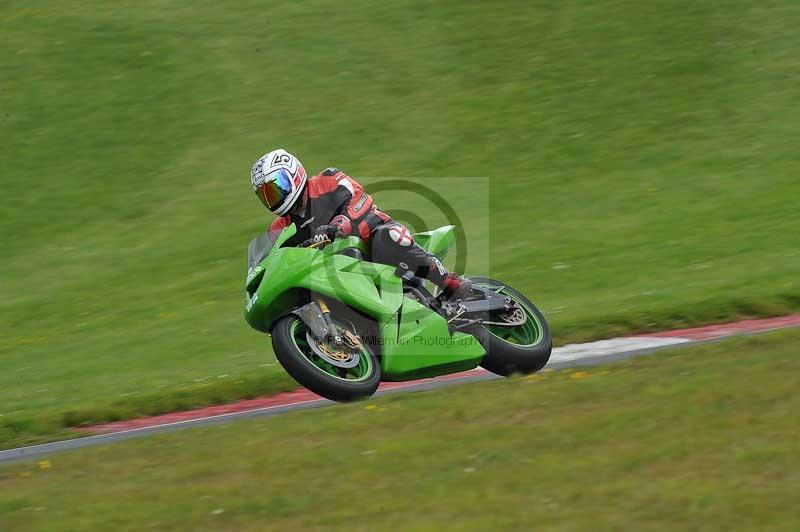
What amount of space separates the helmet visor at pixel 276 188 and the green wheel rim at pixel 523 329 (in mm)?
2060

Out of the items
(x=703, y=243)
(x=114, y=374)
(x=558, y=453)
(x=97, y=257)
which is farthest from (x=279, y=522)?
(x=97, y=257)

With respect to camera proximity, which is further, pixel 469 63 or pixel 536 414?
pixel 469 63

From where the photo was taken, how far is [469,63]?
28656 mm

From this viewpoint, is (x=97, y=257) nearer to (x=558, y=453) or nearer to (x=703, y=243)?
(x=703, y=243)

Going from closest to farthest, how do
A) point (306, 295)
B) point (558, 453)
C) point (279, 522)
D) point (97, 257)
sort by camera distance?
point (279, 522) < point (558, 453) < point (306, 295) < point (97, 257)

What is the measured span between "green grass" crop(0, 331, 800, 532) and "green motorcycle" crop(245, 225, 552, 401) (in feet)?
1.03

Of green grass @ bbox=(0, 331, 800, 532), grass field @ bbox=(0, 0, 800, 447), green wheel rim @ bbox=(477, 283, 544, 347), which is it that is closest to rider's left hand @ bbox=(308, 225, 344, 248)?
green grass @ bbox=(0, 331, 800, 532)

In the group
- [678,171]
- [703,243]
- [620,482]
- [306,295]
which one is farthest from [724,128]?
[620,482]

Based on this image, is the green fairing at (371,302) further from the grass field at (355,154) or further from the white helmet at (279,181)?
the grass field at (355,154)

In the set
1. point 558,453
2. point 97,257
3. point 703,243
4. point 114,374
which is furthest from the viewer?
point 97,257

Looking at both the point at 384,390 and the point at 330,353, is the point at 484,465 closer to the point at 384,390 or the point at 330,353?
the point at 330,353

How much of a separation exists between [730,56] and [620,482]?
2248 centimetres

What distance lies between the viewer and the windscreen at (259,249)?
31.9ft

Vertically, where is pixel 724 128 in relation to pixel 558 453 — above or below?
below
